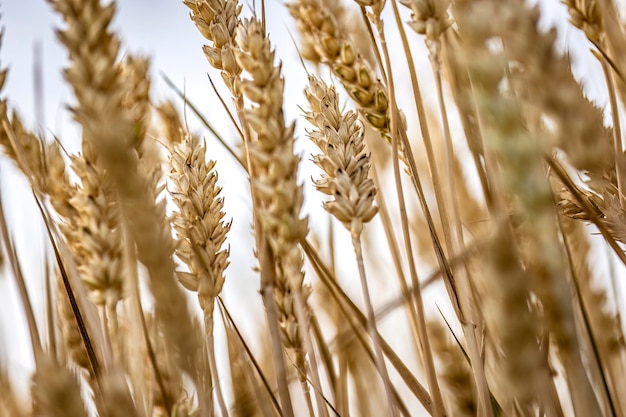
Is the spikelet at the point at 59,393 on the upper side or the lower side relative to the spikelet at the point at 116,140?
lower

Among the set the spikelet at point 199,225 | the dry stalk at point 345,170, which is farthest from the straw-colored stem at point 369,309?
the spikelet at point 199,225

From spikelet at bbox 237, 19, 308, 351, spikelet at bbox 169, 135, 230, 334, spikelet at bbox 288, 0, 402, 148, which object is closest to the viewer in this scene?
spikelet at bbox 237, 19, 308, 351

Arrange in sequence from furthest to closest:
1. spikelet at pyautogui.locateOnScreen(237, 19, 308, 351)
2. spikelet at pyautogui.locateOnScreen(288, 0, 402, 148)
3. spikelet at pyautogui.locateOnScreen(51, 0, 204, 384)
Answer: spikelet at pyautogui.locateOnScreen(288, 0, 402, 148)
spikelet at pyautogui.locateOnScreen(237, 19, 308, 351)
spikelet at pyautogui.locateOnScreen(51, 0, 204, 384)

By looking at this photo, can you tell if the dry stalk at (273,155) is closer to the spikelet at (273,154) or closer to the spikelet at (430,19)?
the spikelet at (273,154)

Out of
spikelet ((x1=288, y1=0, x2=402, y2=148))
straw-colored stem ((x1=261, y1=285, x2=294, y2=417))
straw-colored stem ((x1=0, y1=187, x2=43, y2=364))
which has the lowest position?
straw-colored stem ((x1=261, y1=285, x2=294, y2=417))

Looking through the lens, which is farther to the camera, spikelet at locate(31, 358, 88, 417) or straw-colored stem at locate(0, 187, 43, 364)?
straw-colored stem at locate(0, 187, 43, 364)

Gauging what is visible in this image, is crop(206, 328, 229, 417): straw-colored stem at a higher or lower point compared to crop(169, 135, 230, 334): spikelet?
lower

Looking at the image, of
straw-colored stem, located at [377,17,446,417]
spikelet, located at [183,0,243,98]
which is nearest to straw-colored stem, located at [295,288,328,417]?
straw-colored stem, located at [377,17,446,417]

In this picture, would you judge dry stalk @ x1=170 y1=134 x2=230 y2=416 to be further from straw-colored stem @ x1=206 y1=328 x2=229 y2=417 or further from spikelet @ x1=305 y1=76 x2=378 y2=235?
spikelet @ x1=305 y1=76 x2=378 y2=235

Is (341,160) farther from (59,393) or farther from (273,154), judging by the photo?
(59,393)

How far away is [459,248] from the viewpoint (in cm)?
63

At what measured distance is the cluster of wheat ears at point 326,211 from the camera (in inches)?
13.2

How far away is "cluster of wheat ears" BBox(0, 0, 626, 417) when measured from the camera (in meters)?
0.34

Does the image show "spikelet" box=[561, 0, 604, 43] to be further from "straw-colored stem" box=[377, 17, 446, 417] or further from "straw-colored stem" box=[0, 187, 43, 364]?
"straw-colored stem" box=[0, 187, 43, 364]
